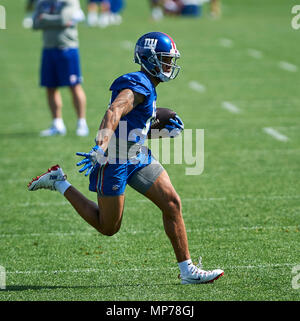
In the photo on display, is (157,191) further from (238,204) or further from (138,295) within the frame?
(238,204)

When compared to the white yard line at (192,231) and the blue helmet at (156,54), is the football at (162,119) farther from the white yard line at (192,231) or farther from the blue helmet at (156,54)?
the white yard line at (192,231)

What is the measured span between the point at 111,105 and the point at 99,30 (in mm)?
18335

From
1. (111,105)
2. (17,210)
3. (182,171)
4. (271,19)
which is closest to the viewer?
(111,105)

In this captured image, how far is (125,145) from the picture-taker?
16.9 feet

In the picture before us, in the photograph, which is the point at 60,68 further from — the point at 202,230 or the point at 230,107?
the point at 202,230

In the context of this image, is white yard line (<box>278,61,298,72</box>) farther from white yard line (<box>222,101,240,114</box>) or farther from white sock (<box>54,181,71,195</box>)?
white sock (<box>54,181,71,195</box>)

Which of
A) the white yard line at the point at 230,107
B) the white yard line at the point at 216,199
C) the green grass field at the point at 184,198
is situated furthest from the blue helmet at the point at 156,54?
the white yard line at the point at 230,107

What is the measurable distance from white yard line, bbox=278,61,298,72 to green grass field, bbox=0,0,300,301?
2cm

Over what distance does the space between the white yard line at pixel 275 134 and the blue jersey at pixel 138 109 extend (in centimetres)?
525

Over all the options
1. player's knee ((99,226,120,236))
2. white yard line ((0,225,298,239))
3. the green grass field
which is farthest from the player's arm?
white yard line ((0,225,298,239))

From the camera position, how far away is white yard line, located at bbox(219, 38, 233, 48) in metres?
19.4

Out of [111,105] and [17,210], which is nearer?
[111,105]

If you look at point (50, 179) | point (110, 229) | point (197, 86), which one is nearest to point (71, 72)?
point (197, 86)
